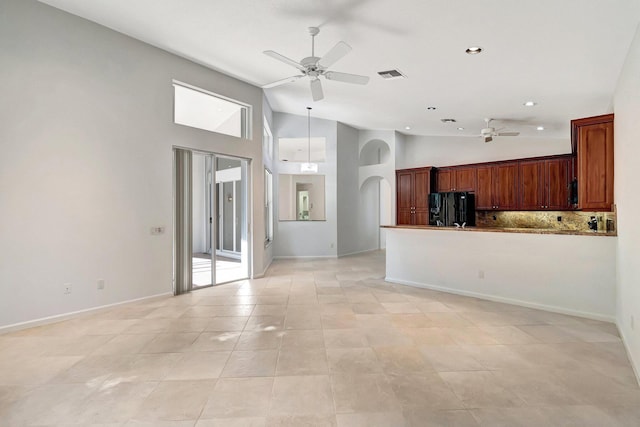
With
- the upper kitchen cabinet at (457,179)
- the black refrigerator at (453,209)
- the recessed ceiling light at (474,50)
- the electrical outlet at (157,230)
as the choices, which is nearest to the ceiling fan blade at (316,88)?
the recessed ceiling light at (474,50)

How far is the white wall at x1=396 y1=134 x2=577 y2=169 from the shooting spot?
777 cm

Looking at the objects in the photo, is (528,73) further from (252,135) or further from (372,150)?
Result: (372,150)

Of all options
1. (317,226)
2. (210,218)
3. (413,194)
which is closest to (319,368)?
(210,218)

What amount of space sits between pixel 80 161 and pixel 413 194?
24.6ft

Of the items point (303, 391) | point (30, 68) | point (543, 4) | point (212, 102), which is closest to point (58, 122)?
point (30, 68)

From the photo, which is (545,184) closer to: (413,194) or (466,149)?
(466,149)

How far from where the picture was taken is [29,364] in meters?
2.76

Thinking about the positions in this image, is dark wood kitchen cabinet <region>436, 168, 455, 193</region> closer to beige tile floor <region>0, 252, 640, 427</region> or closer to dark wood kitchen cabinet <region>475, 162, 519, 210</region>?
dark wood kitchen cabinet <region>475, 162, 519, 210</region>

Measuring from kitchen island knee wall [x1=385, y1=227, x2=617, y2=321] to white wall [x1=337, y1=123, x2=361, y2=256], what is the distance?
3.13 metres

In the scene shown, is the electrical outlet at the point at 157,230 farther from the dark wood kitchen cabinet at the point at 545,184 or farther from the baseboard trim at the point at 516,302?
the dark wood kitchen cabinet at the point at 545,184

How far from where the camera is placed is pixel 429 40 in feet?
12.2

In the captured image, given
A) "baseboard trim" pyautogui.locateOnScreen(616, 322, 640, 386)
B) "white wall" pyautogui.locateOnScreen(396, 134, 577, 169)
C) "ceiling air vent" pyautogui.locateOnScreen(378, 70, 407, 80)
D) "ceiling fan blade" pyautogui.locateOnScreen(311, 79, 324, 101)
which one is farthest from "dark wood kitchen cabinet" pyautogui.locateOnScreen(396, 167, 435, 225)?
"baseboard trim" pyautogui.locateOnScreen(616, 322, 640, 386)

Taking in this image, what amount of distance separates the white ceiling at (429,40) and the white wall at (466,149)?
207cm

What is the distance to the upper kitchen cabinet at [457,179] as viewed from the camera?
8414 mm
